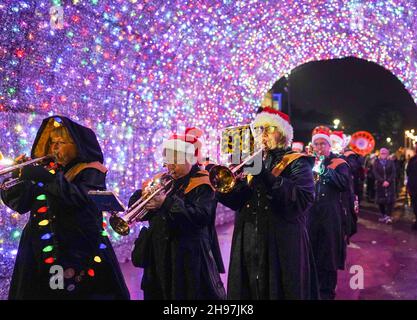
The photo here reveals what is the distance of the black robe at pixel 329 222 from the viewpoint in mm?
5547

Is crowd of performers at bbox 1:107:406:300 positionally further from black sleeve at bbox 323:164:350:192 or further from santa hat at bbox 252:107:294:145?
black sleeve at bbox 323:164:350:192

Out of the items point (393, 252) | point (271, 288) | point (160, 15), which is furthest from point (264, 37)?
point (271, 288)

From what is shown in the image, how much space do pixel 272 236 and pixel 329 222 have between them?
221cm

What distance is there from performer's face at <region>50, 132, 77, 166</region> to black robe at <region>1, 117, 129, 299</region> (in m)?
0.09

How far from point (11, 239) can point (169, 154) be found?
7.18 feet

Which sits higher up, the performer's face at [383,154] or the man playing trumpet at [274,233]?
the performer's face at [383,154]

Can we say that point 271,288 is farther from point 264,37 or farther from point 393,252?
point 264,37

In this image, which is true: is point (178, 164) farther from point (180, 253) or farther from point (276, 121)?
point (276, 121)

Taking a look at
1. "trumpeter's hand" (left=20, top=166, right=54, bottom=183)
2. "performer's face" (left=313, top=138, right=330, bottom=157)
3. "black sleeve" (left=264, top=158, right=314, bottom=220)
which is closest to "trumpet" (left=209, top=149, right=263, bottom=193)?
"black sleeve" (left=264, top=158, right=314, bottom=220)

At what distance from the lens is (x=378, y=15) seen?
27.7ft

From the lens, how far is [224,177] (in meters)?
3.55

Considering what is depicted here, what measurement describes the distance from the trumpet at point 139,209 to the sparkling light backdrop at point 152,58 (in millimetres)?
1958

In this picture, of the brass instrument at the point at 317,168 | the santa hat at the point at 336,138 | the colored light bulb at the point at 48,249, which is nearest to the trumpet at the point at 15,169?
the colored light bulb at the point at 48,249

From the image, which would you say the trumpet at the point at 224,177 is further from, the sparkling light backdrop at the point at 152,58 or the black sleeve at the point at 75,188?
the sparkling light backdrop at the point at 152,58
